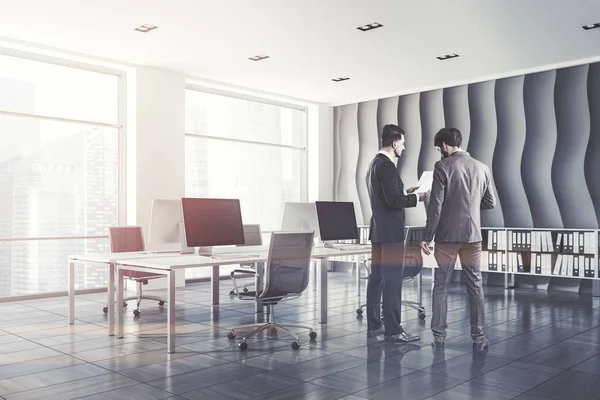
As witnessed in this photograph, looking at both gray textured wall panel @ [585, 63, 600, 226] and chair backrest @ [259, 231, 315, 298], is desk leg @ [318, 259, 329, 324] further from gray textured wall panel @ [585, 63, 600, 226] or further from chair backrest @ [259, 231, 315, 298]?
gray textured wall panel @ [585, 63, 600, 226]

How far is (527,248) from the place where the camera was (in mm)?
7699

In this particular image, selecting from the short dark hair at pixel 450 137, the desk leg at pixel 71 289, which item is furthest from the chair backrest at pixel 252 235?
the short dark hair at pixel 450 137

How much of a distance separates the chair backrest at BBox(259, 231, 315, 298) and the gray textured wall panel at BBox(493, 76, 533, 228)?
185 inches

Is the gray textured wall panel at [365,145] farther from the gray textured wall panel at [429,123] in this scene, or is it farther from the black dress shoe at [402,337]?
the black dress shoe at [402,337]

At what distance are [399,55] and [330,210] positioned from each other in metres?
2.81

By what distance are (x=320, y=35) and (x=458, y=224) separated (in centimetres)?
327

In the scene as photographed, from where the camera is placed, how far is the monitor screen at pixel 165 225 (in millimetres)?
5199

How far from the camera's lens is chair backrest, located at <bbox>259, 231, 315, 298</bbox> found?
4.33 m

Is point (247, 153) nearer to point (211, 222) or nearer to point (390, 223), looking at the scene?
point (211, 222)

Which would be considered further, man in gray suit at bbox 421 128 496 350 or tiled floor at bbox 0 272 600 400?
man in gray suit at bbox 421 128 496 350

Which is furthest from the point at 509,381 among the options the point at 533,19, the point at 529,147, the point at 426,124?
the point at 426,124

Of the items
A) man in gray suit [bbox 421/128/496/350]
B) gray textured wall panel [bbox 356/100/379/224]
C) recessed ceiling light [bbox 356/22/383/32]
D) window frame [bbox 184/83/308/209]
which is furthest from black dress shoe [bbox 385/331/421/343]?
gray textured wall panel [bbox 356/100/379/224]

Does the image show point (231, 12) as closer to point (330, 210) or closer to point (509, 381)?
point (330, 210)

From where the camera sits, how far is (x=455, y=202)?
4.25 meters
